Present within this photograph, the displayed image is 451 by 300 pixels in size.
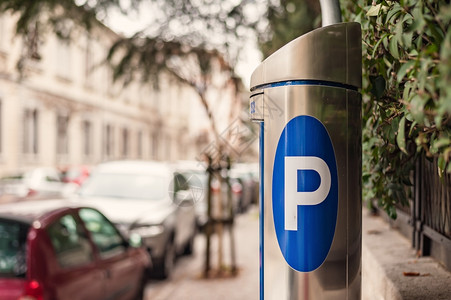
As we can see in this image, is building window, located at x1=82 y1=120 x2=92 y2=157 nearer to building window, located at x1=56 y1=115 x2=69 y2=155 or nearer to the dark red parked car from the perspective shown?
building window, located at x1=56 y1=115 x2=69 y2=155

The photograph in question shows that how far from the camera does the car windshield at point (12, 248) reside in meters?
4.44

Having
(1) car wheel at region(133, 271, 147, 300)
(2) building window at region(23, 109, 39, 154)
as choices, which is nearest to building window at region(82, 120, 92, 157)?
(2) building window at region(23, 109, 39, 154)

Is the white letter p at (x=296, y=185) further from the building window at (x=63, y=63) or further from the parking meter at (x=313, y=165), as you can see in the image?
the building window at (x=63, y=63)

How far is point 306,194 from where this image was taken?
2.42m

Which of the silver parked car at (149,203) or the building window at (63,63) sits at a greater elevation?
the building window at (63,63)

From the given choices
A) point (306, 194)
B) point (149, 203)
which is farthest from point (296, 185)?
point (149, 203)

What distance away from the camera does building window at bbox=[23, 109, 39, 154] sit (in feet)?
87.4

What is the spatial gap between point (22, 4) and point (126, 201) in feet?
13.6

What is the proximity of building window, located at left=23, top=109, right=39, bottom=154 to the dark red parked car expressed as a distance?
2189 cm

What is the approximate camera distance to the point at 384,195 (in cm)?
328

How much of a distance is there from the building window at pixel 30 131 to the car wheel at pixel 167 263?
18758mm

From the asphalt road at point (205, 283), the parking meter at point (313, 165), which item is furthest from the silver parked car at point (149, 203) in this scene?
the parking meter at point (313, 165)

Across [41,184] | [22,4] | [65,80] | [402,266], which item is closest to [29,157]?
[65,80]

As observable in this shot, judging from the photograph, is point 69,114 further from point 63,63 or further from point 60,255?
point 60,255
